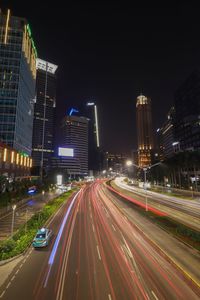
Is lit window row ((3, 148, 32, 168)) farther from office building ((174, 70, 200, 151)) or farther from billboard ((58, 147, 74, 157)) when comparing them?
office building ((174, 70, 200, 151))

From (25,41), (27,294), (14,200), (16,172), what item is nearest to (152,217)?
(27,294)

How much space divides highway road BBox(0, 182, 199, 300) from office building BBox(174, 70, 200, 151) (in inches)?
5850

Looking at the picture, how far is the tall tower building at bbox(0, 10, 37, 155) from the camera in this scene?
344 ft

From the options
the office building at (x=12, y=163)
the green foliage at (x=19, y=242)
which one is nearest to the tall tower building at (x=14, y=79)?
the office building at (x=12, y=163)

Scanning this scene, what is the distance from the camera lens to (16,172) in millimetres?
95062

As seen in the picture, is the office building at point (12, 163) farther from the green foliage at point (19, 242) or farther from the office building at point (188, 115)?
the office building at point (188, 115)

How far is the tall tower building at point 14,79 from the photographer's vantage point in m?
105

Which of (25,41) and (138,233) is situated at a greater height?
(25,41)

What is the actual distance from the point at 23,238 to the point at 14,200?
3650 centimetres

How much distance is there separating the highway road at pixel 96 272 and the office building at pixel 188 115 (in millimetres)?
148595

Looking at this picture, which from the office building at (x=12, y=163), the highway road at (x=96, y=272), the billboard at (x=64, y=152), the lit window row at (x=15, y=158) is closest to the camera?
the highway road at (x=96, y=272)

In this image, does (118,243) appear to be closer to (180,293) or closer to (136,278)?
(136,278)

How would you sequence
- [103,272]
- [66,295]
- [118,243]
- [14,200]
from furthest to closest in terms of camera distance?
[14,200], [118,243], [103,272], [66,295]

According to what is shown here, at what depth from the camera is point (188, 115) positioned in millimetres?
173875
